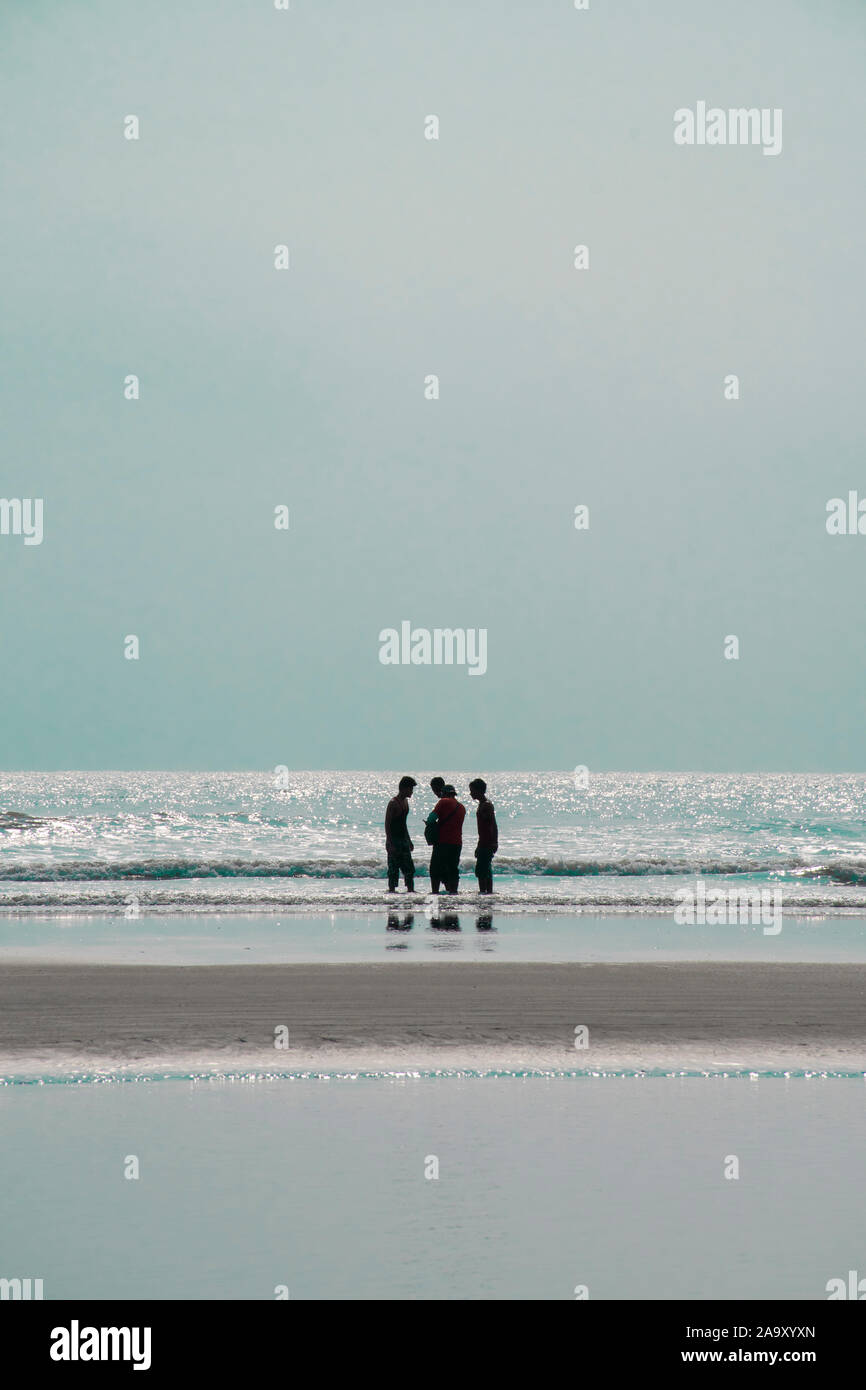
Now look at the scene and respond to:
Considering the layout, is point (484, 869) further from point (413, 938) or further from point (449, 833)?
point (413, 938)

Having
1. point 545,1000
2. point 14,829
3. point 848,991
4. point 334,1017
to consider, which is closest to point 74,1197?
point 334,1017

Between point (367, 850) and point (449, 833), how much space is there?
83.1 feet

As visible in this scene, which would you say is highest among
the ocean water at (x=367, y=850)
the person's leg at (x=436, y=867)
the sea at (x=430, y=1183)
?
the person's leg at (x=436, y=867)

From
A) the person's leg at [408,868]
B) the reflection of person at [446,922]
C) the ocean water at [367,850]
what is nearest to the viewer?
the reflection of person at [446,922]

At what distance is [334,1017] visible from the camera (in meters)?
10.1

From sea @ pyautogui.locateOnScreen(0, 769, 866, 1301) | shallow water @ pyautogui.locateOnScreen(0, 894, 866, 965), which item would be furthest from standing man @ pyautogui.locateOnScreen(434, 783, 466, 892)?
sea @ pyautogui.locateOnScreen(0, 769, 866, 1301)

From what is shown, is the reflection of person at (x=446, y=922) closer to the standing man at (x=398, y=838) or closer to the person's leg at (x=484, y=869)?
the person's leg at (x=484, y=869)

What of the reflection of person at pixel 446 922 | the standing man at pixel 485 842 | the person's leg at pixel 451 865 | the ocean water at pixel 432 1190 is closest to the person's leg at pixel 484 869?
the standing man at pixel 485 842

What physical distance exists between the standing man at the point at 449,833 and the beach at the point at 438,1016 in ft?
24.9

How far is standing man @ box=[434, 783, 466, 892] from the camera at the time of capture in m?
21.0

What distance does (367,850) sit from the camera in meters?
46.2

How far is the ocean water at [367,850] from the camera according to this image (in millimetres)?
22859

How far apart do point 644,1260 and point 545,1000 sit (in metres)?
6.10
